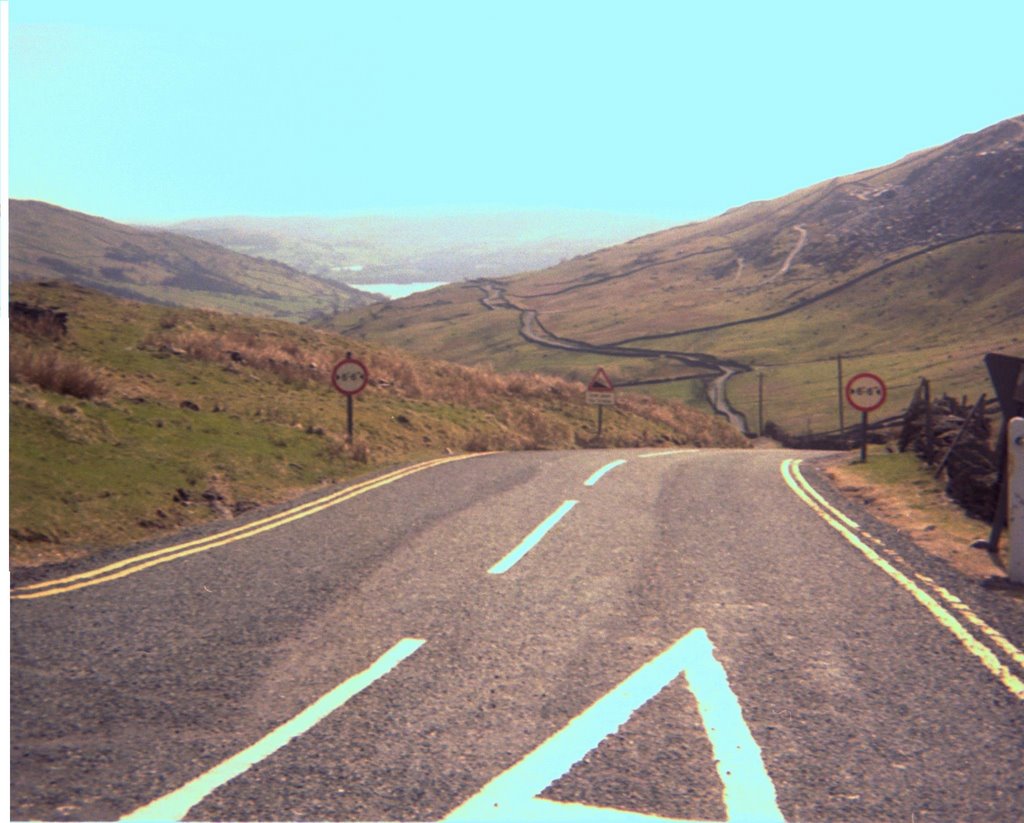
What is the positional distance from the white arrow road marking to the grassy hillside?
636 cm

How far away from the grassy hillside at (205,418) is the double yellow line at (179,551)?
2.79 ft

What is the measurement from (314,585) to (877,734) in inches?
186

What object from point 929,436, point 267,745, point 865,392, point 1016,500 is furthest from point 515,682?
point 865,392

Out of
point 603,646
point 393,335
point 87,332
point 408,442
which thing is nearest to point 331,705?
point 603,646

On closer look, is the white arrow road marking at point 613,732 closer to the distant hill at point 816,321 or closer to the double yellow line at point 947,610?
the double yellow line at point 947,610

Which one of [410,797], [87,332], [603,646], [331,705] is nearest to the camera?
[410,797]

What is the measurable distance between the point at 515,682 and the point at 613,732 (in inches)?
36.0

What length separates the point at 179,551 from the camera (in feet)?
30.6

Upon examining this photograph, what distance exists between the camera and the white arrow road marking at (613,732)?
3.90 meters

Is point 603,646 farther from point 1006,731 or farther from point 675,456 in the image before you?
point 675,456

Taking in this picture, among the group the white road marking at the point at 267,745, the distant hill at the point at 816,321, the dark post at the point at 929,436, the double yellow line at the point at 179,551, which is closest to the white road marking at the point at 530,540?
the white road marking at the point at 267,745

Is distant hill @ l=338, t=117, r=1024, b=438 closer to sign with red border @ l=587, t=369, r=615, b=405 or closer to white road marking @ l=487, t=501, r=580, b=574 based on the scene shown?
sign with red border @ l=587, t=369, r=615, b=405

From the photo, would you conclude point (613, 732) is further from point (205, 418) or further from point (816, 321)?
point (816, 321)

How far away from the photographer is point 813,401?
101812 mm
